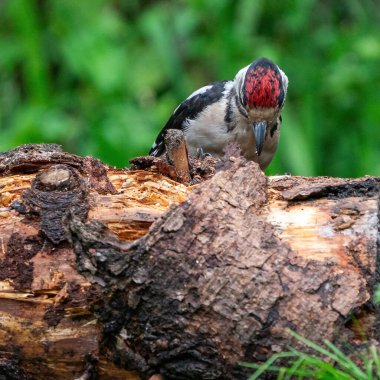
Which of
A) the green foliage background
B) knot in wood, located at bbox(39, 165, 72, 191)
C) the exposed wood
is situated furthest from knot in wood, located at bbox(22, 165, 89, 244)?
the green foliage background

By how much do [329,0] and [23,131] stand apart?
2.66 meters

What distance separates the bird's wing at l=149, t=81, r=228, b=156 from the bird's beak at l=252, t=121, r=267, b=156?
15.3 inches

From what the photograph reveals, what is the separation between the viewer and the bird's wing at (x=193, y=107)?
514cm

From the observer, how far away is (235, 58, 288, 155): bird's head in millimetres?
4809

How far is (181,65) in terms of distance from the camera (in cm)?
739

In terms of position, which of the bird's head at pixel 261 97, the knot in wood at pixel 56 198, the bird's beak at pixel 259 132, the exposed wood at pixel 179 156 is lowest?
the knot in wood at pixel 56 198

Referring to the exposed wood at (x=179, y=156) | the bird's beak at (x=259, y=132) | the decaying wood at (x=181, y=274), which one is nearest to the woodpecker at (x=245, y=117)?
the bird's beak at (x=259, y=132)

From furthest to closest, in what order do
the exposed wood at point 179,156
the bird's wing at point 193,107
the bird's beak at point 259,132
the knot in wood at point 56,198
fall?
the bird's wing at point 193,107 → the bird's beak at point 259,132 → the exposed wood at point 179,156 → the knot in wood at point 56,198

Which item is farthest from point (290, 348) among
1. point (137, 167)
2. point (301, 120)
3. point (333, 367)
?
point (301, 120)

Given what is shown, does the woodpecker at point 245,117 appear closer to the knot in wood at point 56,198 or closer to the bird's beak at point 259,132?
the bird's beak at point 259,132

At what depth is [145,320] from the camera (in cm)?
280

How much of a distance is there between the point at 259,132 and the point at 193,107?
0.51 meters

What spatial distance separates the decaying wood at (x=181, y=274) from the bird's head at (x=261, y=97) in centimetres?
161

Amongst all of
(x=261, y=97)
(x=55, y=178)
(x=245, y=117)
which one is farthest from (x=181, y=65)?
(x=55, y=178)
